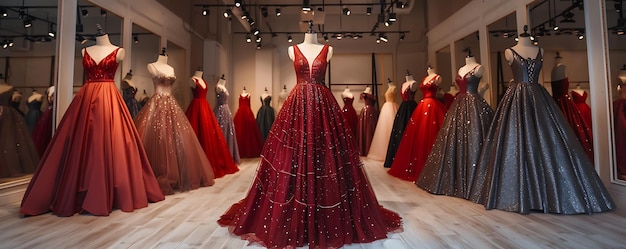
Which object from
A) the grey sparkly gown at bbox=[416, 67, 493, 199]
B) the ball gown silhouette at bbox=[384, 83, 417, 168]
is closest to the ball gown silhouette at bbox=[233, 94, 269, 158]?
the ball gown silhouette at bbox=[384, 83, 417, 168]

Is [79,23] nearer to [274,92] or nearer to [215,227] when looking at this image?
[215,227]

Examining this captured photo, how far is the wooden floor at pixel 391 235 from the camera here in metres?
1.84

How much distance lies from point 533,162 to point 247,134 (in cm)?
533

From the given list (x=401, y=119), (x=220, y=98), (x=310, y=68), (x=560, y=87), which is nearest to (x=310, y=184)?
(x=310, y=68)

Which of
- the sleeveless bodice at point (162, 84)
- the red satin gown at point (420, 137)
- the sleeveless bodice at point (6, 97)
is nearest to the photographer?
the sleeveless bodice at point (6, 97)

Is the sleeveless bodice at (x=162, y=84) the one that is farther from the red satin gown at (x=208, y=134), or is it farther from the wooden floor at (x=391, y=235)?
the wooden floor at (x=391, y=235)

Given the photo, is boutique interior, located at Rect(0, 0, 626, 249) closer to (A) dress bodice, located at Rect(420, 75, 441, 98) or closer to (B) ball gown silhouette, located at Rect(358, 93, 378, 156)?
(A) dress bodice, located at Rect(420, 75, 441, 98)

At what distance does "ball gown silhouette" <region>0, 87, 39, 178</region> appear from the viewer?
2848mm

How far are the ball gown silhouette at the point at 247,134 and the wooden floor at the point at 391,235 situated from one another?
384cm

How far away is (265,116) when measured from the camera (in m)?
7.48

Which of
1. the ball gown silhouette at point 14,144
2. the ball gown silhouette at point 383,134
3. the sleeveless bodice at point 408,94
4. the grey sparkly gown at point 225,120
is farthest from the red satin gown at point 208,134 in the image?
the sleeveless bodice at point 408,94

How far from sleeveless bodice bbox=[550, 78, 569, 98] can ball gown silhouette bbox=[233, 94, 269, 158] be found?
5170 millimetres

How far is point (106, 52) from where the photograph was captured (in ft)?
9.36

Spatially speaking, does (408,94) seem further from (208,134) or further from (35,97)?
(35,97)
